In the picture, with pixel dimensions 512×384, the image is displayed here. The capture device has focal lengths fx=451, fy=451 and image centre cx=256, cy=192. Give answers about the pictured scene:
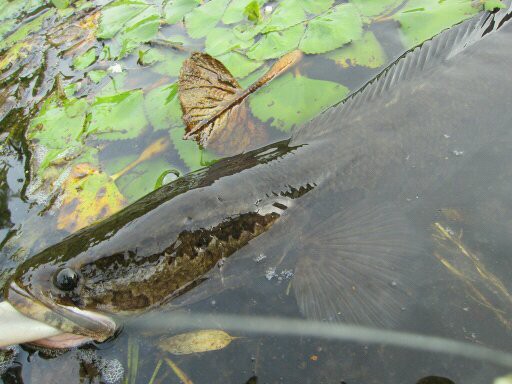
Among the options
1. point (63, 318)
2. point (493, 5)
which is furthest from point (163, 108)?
point (493, 5)

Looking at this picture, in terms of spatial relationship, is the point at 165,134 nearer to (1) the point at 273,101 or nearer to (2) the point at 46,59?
(1) the point at 273,101

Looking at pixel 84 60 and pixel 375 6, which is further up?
pixel 84 60

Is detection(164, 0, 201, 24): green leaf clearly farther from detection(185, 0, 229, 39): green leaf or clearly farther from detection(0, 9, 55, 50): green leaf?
detection(0, 9, 55, 50): green leaf

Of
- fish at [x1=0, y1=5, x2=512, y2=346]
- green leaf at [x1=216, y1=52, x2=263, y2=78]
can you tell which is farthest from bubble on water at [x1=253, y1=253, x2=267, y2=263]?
green leaf at [x1=216, y1=52, x2=263, y2=78]

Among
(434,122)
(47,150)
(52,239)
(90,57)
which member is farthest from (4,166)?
(434,122)

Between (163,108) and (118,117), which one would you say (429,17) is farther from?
(118,117)

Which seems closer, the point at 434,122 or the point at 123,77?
the point at 434,122
